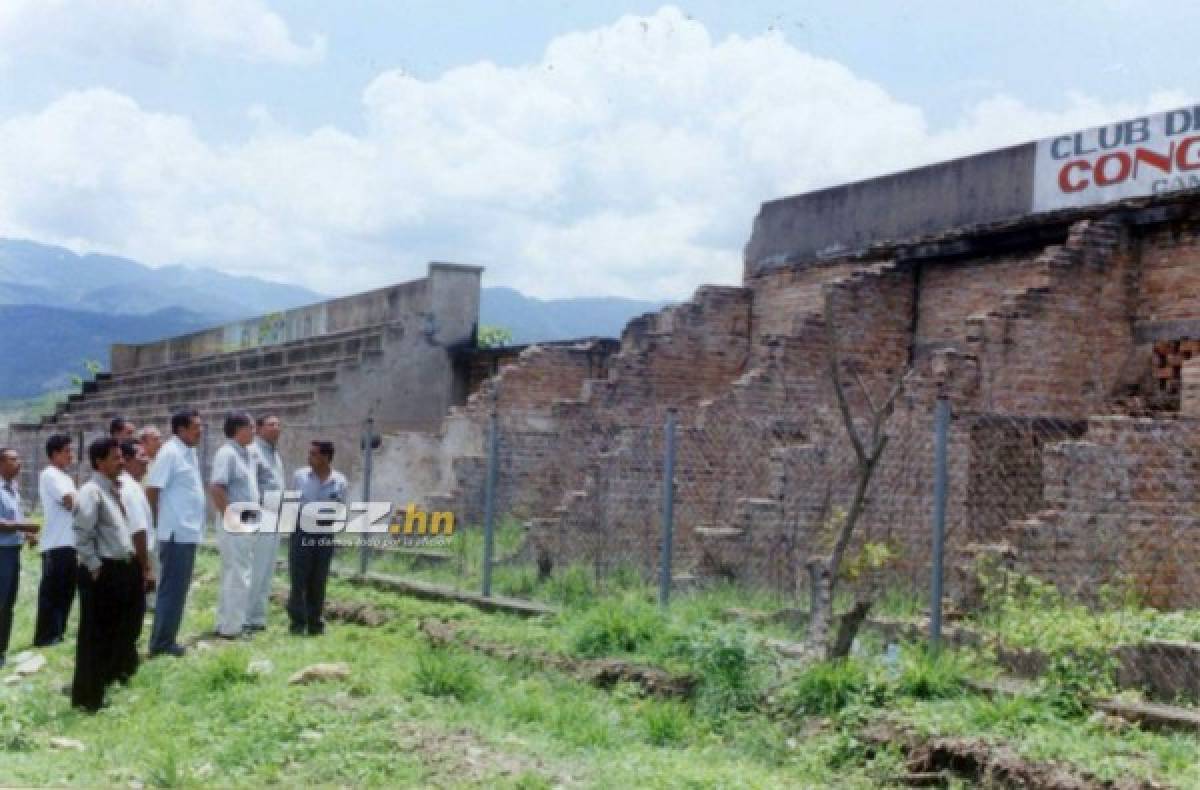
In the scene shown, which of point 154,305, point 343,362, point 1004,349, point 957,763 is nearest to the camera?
point 957,763

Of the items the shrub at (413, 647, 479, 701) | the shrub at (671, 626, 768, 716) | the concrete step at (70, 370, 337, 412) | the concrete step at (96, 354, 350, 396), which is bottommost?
the shrub at (413, 647, 479, 701)

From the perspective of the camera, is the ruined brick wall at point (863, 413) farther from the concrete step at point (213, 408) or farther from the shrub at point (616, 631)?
the concrete step at point (213, 408)

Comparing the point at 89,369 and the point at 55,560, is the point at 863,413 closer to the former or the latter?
the point at 55,560

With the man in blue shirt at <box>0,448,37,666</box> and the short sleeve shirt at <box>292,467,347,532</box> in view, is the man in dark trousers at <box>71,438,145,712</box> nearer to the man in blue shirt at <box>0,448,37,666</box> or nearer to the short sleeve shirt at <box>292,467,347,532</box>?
the man in blue shirt at <box>0,448,37,666</box>

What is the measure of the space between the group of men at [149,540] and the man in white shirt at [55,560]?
0.04 ft

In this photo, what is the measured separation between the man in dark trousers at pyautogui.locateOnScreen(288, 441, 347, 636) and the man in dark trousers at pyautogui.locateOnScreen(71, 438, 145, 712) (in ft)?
7.33

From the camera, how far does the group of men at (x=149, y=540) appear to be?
8.98 m

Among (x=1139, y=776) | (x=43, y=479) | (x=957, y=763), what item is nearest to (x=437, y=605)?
(x=43, y=479)

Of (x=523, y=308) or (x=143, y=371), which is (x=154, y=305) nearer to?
(x=523, y=308)

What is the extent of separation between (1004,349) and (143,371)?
21.8 m

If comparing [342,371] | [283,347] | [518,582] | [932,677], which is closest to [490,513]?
[518,582]

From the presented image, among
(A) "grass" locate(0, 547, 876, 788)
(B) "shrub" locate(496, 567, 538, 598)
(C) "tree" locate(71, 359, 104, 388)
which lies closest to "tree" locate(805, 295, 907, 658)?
(A) "grass" locate(0, 547, 876, 788)

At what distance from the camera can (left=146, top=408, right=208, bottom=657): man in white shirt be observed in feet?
34.2

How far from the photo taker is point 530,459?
16203mm
